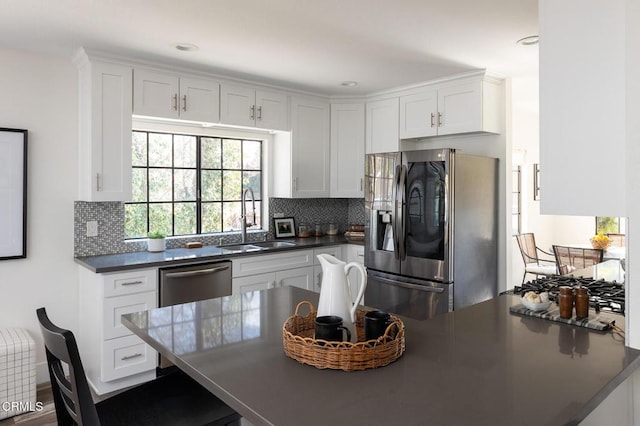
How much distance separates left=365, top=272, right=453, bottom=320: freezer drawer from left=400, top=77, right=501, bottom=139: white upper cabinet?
4.35 feet

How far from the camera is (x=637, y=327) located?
143 centimetres

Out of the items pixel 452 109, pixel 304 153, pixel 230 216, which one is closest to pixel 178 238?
pixel 230 216

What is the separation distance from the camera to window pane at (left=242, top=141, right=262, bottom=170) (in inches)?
173

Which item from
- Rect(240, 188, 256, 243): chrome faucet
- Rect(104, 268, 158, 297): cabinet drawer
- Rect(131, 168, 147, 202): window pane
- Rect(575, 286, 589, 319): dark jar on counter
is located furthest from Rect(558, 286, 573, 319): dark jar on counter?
Rect(131, 168, 147, 202): window pane

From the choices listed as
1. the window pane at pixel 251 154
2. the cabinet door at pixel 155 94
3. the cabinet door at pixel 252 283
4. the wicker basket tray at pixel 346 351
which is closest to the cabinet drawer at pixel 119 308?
the cabinet door at pixel 252 283

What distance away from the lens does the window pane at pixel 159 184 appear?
379 cm

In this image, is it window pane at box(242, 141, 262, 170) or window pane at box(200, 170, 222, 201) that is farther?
window pane at box(242, 141, 262, 170)

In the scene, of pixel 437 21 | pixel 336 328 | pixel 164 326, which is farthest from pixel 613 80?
pixel 164 326

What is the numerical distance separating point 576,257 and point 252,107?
3687 millimetres

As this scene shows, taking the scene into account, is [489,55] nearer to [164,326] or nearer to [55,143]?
[164,326]

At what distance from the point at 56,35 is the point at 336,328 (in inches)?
106

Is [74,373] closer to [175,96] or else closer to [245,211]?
[175,96]

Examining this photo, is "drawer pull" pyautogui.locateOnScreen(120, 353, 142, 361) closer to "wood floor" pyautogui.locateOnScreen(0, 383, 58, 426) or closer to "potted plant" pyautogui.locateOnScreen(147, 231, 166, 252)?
"wood floor" pyautogui.locateOnScreen(0, 383, 58, 426)

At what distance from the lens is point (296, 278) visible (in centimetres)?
401
